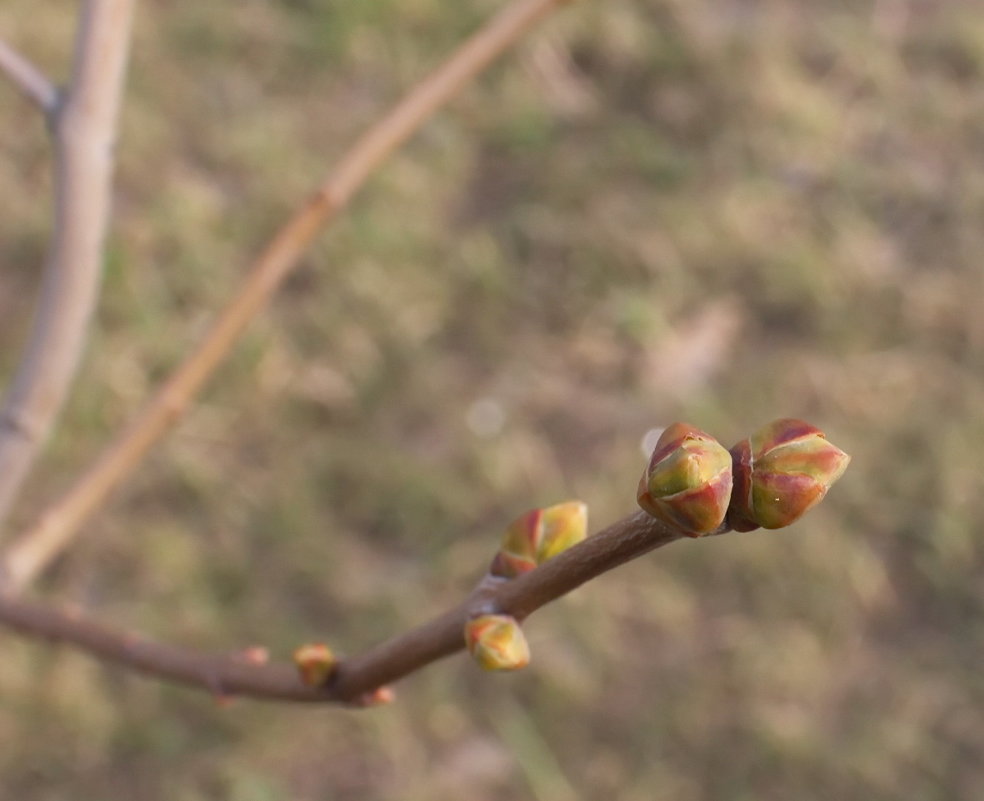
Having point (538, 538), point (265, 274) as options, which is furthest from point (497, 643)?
point (265, 274)

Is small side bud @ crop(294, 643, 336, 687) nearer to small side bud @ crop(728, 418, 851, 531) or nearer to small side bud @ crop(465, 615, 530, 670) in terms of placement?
small side bud @ crop(465, 615, 530, 670)

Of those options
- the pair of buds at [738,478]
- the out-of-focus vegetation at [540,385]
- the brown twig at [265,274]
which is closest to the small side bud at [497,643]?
the pair of buds at [738,478]

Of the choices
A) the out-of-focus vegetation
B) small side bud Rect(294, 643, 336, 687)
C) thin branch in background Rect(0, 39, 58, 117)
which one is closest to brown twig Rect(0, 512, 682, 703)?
small side bud Rect(294, 643, 336, 687)

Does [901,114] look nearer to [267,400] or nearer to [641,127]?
[641,127]

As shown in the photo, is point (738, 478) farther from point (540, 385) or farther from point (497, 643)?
point (540, 385)

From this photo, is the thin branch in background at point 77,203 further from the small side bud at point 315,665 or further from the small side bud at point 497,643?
the small side bud at point 497,643

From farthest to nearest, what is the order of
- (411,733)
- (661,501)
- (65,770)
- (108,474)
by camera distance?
(411,733), (65,770), (108,474), (661,501)

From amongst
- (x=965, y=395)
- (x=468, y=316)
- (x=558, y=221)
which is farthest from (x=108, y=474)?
(x=965, y=395)
